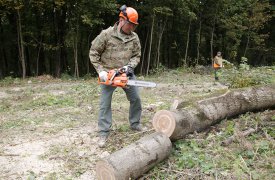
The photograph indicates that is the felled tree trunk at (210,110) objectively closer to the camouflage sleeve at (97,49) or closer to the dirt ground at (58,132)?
the dirt ground at (58,132)

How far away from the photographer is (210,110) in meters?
5.28

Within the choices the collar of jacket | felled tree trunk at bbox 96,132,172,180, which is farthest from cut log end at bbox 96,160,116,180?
the collar of jacket

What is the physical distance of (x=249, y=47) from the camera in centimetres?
2734

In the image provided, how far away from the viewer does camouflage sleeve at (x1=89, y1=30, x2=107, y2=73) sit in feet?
16.3

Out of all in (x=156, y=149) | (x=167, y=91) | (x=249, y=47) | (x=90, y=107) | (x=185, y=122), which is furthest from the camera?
(x=249, y=47)

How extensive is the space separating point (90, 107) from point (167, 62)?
20.1 m

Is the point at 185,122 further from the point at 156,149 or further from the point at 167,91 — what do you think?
the point at 167,91

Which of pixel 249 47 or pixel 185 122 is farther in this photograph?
pixel 249 47

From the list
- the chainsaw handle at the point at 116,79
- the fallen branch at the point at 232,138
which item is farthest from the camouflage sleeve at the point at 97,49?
the fallen branch at the point at 232,138

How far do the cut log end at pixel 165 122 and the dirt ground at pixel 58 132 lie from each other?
744 mm

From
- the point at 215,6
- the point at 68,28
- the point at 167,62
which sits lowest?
the point at 167,62

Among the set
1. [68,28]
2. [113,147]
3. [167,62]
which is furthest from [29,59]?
[113,147]

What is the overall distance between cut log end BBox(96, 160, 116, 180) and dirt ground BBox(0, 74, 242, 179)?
0.52m

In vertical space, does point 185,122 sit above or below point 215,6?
below
